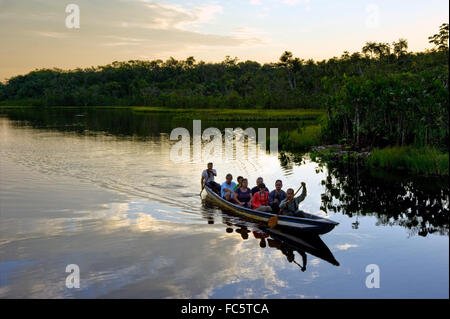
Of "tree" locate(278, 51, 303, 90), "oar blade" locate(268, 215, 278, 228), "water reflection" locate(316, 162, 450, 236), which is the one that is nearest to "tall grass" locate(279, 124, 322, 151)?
"water reflection" locate(316, 162, 450, 236)

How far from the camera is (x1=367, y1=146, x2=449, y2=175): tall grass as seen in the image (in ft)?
80.5

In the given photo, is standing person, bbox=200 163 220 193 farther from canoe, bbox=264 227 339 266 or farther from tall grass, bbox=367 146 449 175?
tall grass, bbox=367 146 449 175

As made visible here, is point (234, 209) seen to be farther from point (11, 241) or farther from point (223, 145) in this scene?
point (223, 145)

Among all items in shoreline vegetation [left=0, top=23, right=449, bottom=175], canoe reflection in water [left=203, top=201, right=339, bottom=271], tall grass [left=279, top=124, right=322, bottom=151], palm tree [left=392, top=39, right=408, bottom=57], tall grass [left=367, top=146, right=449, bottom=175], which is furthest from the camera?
palm tree [left=392, top=39, right=408, bottom=57]

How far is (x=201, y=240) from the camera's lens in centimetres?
1495

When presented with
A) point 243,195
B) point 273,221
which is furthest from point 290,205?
point 243,195

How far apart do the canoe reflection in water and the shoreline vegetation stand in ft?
41.9

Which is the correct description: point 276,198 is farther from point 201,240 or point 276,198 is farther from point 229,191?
point 201,240

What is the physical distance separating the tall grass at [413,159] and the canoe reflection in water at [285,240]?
12.4 m

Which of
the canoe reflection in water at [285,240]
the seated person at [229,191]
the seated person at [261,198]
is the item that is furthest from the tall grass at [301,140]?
the canoe reflection in water at [285,240]

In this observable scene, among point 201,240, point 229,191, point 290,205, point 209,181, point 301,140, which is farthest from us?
point 301,140

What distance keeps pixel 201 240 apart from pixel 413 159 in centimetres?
1603

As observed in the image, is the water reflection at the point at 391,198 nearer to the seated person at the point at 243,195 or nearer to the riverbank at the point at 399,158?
the riverbank at the point at 399,158
